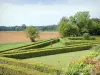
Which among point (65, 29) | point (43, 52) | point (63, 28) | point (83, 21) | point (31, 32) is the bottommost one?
point (43, 52)

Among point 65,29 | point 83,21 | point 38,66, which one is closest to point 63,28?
point 65,29

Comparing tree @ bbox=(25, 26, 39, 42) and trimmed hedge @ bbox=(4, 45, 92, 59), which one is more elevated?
tree @ bbox=(25, 26, 39, 42)

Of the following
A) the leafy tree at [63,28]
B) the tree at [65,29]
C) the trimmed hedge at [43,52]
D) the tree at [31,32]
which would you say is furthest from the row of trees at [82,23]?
the trimmed hedge at [43,52]

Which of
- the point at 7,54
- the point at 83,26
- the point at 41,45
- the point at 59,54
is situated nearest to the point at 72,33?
the point at 83,26

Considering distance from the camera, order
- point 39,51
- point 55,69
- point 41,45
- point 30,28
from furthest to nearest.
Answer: point 30,28 < point 41,45 < point 39,51 < point 55,69

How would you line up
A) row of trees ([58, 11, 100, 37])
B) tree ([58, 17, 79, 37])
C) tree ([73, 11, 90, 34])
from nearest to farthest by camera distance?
tree ([58, 17, 79, 37]) → row of trees ([58, 11, 100, 37]) → tree ([73, 11, 90, 34])

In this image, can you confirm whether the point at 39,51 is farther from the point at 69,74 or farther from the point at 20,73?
the point at 69,74

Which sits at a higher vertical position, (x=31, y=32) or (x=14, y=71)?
(x=31, y=32)

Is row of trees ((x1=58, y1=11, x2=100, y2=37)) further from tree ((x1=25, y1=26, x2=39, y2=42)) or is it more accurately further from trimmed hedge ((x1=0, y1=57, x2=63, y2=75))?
trimmed hedge ((x1=0, y1=57, x2=63, y2=75))

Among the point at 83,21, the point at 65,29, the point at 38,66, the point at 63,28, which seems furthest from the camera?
the point at 83,21

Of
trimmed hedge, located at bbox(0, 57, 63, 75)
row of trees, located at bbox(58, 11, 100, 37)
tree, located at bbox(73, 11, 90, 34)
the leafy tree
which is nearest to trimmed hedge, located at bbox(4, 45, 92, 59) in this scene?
trimmed hedge, located at bbox(0, 57, 63, 75)

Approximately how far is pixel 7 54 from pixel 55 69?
28.6ft

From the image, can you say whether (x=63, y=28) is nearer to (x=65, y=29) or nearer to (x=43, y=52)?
(x=65, y=29)

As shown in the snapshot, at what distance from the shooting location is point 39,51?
72.5 feet
